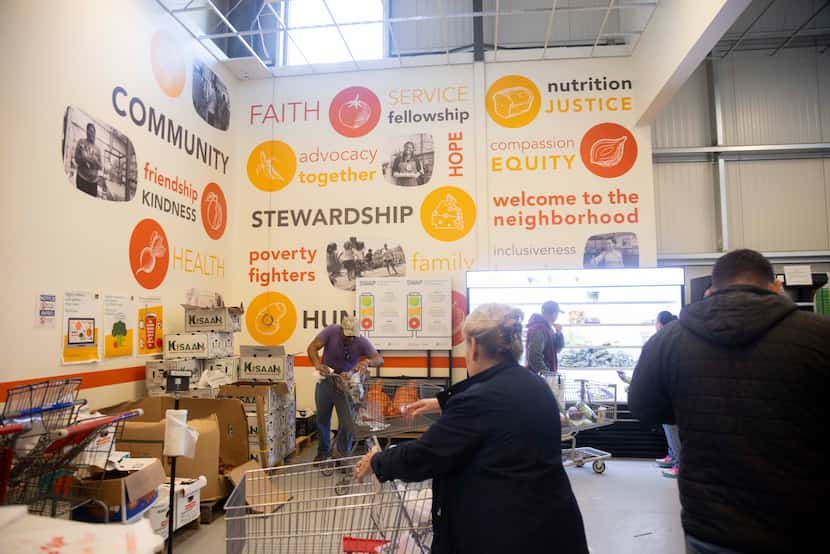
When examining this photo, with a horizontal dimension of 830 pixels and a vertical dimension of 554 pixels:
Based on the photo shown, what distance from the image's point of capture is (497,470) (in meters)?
1.71

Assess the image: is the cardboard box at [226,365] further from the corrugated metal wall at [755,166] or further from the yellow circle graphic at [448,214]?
the corrugated metal wall at [755,166]

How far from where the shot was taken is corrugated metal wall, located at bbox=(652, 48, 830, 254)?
299 inches

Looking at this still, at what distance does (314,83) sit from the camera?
766 centimetres

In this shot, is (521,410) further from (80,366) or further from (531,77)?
(531,77)

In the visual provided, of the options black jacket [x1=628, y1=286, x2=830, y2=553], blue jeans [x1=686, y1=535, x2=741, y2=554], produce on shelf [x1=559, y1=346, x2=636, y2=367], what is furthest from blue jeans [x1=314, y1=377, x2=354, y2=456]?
black jacket [x1=628, y1=286, x2=830, y2=553]

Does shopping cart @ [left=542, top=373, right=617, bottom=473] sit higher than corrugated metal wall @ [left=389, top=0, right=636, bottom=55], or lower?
lower

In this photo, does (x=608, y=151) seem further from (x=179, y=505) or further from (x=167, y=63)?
(x=179, y=505)

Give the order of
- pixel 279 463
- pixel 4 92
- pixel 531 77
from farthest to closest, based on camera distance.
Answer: pixel 531 77 < pixel 279 463 < pixel 4 92

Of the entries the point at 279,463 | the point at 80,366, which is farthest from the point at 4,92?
the point at 279,463

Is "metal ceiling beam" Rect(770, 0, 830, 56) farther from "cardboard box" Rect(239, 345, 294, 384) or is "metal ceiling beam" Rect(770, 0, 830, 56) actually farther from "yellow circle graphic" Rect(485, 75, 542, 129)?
"cardboard box" Rect(239, 345, 294, 384)

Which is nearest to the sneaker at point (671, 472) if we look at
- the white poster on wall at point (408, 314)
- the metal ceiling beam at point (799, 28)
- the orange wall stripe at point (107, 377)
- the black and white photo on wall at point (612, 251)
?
the black and white photo on wall at point (612, 251)

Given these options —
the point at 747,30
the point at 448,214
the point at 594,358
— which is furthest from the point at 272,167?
the point at 747,30

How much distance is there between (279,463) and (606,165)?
5559mm

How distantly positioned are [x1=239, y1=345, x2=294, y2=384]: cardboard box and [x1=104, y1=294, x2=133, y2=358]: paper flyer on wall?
1.13 m
